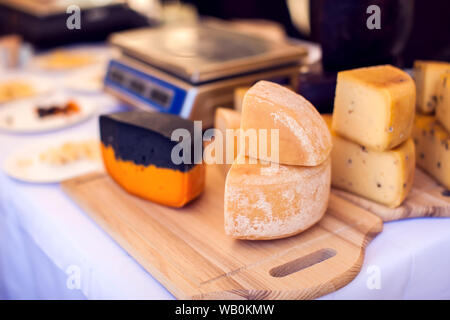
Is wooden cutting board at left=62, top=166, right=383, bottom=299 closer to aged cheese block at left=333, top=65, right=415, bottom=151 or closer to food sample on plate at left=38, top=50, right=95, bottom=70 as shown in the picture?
aged cheese block at left=333, top=65, right=415, bottom=151

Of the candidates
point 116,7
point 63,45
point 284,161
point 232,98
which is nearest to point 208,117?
point 232,98

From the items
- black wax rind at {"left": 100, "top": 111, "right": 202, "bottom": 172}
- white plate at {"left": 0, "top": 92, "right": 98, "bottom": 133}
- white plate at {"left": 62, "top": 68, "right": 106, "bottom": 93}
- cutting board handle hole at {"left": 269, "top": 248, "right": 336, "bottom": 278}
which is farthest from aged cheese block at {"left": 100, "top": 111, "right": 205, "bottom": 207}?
white plate at {"left": 62, "top": 68, "right": 106, "bottom": 93}

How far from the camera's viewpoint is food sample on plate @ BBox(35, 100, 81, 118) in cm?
157

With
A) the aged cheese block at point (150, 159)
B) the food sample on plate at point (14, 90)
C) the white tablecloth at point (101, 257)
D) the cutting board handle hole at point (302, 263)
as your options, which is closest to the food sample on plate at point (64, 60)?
the food sample on plate at point (14, 90)

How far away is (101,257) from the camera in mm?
917

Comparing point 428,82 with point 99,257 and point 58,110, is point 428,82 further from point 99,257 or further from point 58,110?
point 58,110

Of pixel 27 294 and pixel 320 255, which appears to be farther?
pixel 27 294

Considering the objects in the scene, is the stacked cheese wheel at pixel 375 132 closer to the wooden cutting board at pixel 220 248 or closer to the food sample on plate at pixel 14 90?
the wooden cutting board at pixel 220 248

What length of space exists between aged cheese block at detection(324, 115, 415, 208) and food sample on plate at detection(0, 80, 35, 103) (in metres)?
1.19

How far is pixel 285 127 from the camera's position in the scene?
0.85 meters

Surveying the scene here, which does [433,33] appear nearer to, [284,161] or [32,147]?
[284,161]

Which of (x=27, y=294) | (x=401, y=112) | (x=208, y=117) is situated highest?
(x=401, y=112)
